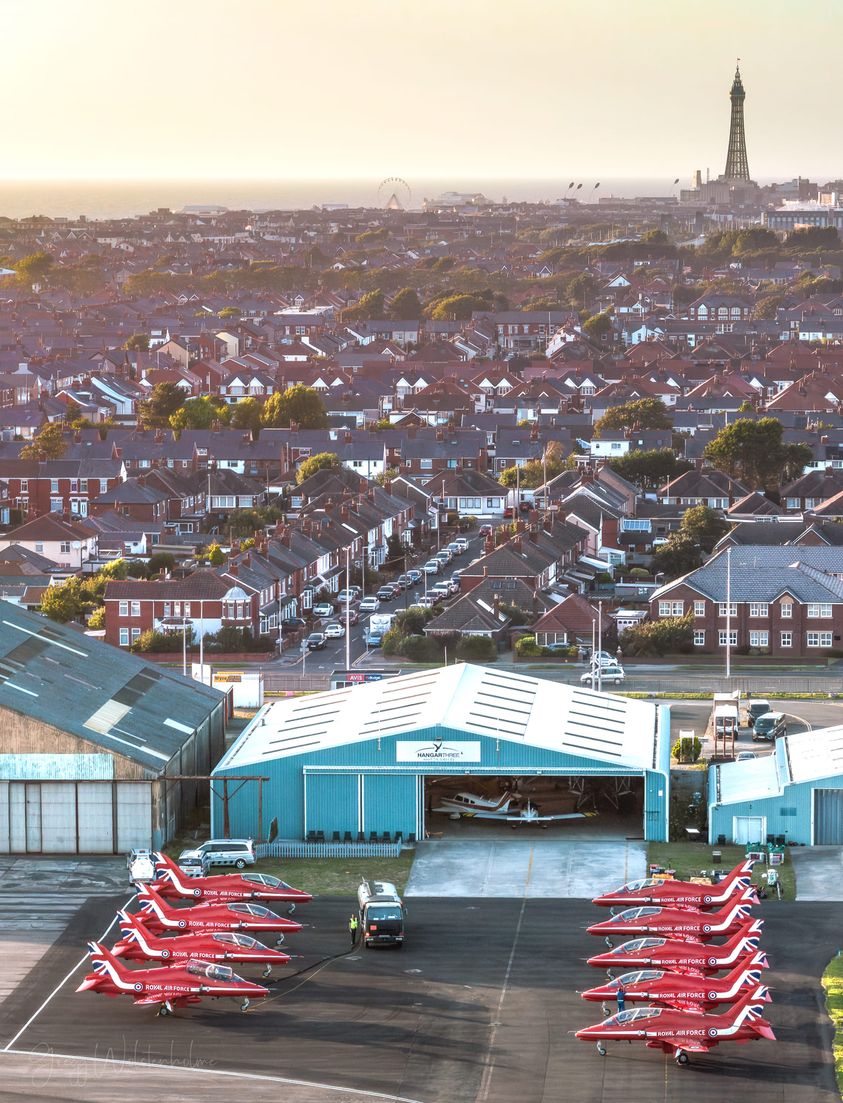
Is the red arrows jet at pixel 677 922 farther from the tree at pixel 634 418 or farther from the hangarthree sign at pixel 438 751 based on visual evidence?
the tree at pixel 634 418

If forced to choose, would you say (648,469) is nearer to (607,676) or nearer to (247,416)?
(247,416)

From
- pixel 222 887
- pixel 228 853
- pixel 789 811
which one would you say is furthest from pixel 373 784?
pixel 789 811

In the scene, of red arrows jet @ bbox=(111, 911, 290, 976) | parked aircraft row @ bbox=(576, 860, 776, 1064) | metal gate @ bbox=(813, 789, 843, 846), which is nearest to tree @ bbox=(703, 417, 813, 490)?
metal gate @ bbox=(813, 789, 843, 846)

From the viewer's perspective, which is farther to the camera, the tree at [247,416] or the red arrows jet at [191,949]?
the tree at [247,416]

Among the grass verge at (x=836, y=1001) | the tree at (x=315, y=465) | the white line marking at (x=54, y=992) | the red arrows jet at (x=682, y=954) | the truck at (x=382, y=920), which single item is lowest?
the white line marking at (x=54, y=992)

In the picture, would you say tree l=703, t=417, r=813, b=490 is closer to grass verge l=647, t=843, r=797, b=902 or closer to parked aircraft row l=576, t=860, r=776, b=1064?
grass verge l=647, t=843, r=797, b=902

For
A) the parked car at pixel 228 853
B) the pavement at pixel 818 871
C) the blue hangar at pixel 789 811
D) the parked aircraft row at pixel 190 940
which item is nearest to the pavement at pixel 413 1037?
the parked aircraft row at pixel 190 940

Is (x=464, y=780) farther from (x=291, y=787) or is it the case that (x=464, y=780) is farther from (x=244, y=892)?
(x=244, y=892)
